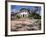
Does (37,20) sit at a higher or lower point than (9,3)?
lower

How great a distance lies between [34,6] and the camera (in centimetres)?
176

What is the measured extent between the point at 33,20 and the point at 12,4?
1.55 feet

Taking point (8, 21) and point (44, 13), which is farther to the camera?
point (44, 13)

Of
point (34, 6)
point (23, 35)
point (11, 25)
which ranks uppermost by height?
point (34, 6)

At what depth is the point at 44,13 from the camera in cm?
179

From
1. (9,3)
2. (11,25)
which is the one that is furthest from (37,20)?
(9,3)

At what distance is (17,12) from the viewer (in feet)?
5.60

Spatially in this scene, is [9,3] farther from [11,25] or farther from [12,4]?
[11,25]
